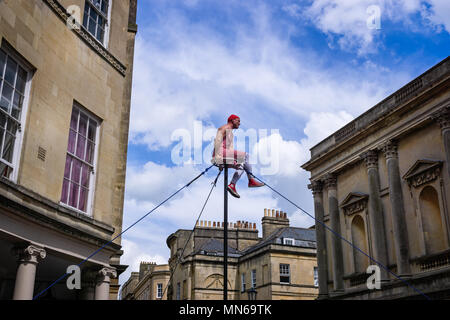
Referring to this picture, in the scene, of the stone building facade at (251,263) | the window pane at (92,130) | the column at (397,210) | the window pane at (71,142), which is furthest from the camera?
the stone building facade at (251,263)

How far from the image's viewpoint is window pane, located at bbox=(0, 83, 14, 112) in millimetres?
9164

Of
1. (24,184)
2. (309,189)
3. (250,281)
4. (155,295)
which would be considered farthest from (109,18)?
(155,295)

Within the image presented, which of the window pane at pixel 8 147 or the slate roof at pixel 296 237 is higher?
the slate roof at pixel 296 237

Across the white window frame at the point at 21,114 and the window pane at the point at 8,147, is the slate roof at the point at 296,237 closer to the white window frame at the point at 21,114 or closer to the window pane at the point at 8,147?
the white window frame at the point at 21,114

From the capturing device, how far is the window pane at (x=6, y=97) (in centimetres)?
916

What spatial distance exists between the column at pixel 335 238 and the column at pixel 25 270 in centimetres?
1923

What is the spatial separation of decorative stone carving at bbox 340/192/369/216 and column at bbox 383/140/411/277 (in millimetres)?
2118

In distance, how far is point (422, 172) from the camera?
67.2 feet

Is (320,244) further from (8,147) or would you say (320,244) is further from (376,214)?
(8,147)

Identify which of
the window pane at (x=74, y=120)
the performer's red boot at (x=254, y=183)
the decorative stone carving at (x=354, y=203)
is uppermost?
the decorative stone carving at (x=354, y=203)

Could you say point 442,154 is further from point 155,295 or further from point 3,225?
point 155,295

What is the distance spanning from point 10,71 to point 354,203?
19.4 metres

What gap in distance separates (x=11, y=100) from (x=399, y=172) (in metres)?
17.7

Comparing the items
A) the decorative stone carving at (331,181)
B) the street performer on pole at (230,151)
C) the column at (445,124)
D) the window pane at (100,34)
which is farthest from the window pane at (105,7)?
the decorative stone carving at (331,181)
